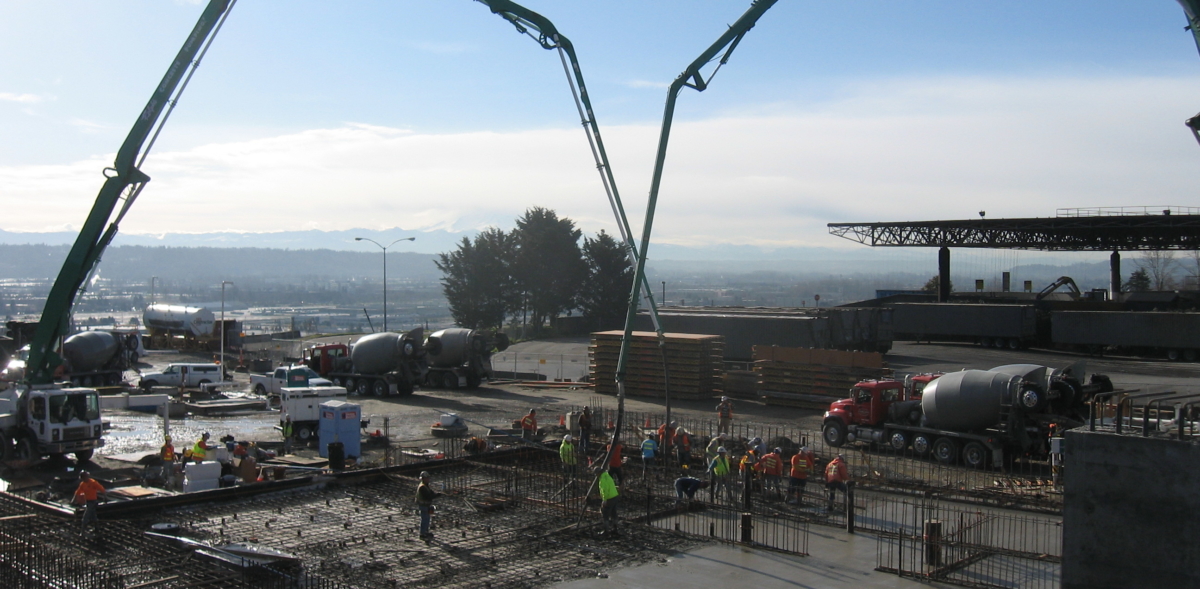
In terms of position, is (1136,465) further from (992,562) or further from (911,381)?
(911,381)

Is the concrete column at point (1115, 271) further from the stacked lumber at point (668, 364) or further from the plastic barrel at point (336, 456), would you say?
the plastic barrel at point (336, 456)

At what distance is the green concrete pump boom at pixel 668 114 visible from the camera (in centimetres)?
1619

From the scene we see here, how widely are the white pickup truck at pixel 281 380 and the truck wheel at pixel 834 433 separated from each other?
18.9 metres

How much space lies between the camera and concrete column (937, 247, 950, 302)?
67.9m

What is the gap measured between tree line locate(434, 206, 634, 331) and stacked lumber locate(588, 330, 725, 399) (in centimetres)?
4312

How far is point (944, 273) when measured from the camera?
228 ft

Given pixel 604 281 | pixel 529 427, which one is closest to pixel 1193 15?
pixel 529 427

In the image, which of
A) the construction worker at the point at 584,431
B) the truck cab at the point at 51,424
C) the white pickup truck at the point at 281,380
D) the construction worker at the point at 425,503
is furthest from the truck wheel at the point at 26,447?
the construction worker at the point at 584,431

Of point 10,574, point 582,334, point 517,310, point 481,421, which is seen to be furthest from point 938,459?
point 517,310

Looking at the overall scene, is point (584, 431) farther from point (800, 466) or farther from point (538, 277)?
point (538, 277)

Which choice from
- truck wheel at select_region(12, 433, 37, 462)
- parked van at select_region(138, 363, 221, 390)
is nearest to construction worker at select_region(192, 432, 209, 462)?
truck wheel at select_region(12, 433, 37, 462)

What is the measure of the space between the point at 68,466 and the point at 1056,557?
23.5 metres

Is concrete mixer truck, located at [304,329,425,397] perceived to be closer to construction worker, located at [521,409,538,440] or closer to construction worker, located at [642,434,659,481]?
construction worker, located at [521,409,538,440]

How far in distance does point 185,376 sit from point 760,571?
36.1 m
